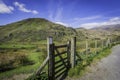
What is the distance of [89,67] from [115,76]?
2.06 m

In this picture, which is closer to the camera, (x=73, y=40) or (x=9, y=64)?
(x=73, y=40)

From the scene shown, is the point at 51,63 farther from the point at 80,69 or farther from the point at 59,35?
the point at 59,35

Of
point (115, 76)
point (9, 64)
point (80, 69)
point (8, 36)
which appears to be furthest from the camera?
point (8, 36)

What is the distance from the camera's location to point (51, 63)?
762 cm

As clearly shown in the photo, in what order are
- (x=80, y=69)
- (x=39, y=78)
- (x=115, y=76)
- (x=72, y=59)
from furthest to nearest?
(x=72, y=59) → (x=80, y=69) → (x=115, y=76) → (x=39, y=78)

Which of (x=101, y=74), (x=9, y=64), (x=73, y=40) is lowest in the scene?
(x=9, y=64)

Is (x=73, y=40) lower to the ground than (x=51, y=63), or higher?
higher

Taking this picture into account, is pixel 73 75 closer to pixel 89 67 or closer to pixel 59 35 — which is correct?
pixel 89 67

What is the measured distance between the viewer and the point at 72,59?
991cm

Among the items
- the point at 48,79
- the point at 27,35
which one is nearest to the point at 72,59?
the point at 48,79

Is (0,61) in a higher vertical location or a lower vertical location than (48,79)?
lower

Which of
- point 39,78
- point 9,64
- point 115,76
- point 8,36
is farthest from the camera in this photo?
point 8,36

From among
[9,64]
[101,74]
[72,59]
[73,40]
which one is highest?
[73,40]

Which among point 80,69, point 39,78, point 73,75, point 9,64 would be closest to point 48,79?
point 39,78
